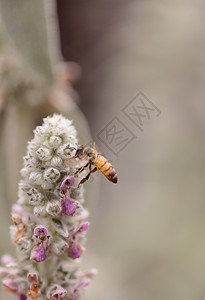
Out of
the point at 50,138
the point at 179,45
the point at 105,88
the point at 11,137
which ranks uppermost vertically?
the point at 105,88

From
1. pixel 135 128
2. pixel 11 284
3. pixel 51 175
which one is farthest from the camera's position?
pixel 135 128

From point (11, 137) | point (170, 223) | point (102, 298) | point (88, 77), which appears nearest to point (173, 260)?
point (170, 223)

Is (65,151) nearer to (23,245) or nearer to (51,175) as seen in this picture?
(51,175)

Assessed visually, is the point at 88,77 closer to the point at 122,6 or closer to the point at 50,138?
the point at 122,6

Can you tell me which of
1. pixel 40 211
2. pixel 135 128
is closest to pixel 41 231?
pixel 40 211

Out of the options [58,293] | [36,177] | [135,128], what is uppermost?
[135,128]

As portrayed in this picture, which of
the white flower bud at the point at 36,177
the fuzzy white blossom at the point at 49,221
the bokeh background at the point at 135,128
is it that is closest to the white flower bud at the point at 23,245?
the fuzzy white blossom at the point at 49,221

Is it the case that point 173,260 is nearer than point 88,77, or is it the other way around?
point 173,260
